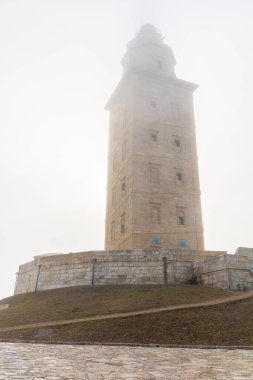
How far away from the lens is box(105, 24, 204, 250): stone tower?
3769 cm

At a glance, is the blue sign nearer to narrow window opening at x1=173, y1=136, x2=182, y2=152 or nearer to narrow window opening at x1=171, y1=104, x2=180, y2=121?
narrow window opening at x1=173, y1=136, x2=182, y2=152

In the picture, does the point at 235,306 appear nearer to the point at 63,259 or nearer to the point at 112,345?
the point at 112,345

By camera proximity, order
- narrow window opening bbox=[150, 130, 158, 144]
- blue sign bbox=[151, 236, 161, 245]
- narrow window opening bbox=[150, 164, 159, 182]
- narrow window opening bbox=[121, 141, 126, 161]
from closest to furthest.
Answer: blue sign bbox=[151, 236, 161, 245] < narrow window opening bbox=[150, 164, 159, 182] < narrow window opening bbox=[150, 130, 158, 144] < narrow window opening bbox=[121, 141, 126, 161]

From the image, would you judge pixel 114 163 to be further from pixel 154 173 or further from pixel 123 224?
Answer: pixel 123 224

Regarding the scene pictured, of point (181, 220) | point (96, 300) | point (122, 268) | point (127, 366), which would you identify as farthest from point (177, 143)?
point (127, 366)

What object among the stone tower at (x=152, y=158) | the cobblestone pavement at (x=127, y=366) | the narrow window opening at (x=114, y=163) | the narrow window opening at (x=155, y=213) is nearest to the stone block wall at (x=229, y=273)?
the stone tower at (x=152, y=158)

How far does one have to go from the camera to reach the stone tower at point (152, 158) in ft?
124

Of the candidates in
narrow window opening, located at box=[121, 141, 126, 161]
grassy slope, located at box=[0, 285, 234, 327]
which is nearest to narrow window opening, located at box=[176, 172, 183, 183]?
narrow window opening, located at box=[121, 141, 126, 161]

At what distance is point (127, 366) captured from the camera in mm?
8117

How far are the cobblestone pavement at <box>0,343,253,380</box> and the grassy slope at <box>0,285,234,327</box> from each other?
9934mm

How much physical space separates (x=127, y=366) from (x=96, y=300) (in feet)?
49.0

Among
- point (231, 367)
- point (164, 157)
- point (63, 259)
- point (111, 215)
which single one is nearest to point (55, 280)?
point (63, 259)

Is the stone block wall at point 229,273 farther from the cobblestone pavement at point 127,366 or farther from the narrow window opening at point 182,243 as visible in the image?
the cobblestone pavement at point 127,366

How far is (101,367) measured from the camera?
788cm
